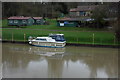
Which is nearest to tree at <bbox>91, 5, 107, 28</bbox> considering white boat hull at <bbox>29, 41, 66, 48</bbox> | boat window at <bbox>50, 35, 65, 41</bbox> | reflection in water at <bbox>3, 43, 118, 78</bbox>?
boat window at <bbox>50, 35, 65, 41</bbox>

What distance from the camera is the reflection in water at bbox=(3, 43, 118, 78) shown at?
10000 millimetres

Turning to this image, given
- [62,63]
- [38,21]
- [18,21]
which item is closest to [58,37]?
[62,63]

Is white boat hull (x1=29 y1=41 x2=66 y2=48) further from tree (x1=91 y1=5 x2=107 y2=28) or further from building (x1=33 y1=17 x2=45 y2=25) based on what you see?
building (x1=33 y1=17 x2=45 y2=25)

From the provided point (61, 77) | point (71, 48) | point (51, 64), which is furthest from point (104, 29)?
point (61, 77)

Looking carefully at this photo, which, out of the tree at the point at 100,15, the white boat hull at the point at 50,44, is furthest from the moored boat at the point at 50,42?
the tree at the point at 100,15

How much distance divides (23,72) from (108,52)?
7151 mm

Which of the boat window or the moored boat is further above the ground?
the boat window

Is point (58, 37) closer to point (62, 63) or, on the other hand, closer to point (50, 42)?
point (50, 42)

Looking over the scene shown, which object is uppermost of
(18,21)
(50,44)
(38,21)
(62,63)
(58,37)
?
(38,21)

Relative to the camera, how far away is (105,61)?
1273 cm

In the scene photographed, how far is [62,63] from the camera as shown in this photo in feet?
39.9

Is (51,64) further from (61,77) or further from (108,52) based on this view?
(108,52)

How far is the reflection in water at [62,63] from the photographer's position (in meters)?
10.0

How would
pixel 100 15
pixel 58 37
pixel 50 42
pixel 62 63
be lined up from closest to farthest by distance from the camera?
pixel 62 63 → pixel 50 42 → pixel 58 37 → pixel 100 15
